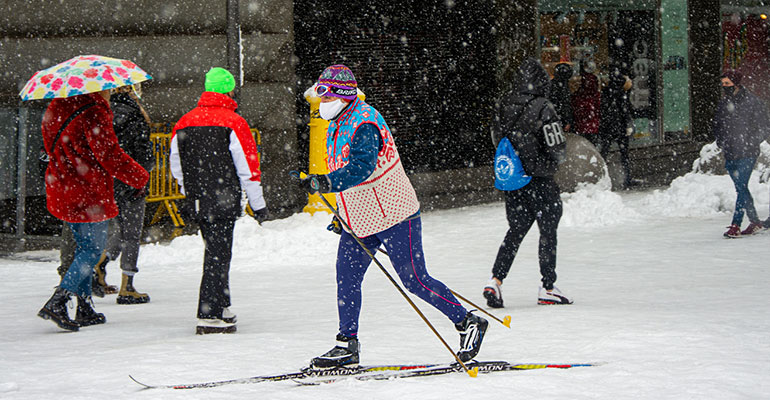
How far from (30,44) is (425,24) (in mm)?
5943

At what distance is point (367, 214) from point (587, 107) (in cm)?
1145

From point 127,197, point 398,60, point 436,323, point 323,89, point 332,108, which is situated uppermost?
point 398,60

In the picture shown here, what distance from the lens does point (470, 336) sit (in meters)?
5.53

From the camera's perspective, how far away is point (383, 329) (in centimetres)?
672

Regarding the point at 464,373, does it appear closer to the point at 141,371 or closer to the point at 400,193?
the point at 400,193

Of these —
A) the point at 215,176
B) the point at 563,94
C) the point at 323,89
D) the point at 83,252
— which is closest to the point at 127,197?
the point at 83,252

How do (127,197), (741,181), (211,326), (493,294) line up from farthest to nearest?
(741,181) < (127,197) < (493,294) < (211,326)

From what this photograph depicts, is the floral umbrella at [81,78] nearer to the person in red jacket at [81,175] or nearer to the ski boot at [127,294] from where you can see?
the person in red jacket at [81,175]

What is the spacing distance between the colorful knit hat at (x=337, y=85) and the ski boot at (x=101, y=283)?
3.46 m

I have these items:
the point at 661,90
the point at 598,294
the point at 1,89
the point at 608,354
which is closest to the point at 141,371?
the point at 608,354

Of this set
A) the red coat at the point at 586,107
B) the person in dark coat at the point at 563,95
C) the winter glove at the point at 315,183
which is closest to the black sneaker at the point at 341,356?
the winter glove at the point at 315,183

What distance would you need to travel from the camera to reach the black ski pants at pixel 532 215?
7305 millimetres

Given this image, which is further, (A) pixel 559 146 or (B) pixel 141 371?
(A) pixel 559 146

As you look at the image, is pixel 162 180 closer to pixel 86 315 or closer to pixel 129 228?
pixel 129 228
